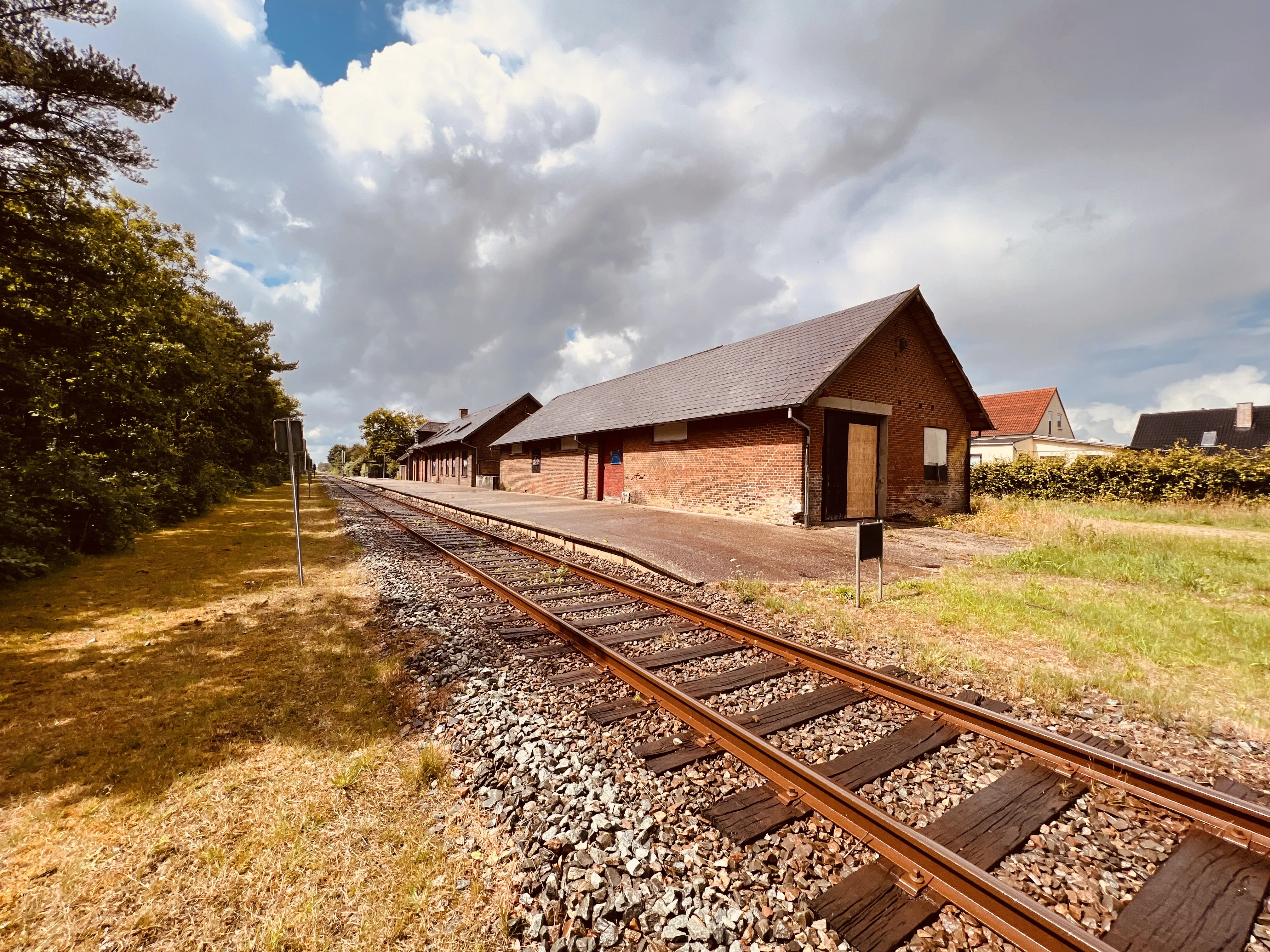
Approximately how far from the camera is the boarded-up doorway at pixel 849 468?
42.3 ft

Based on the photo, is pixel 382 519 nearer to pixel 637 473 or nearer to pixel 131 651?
pixel 637 473

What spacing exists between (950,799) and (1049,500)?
69.9 feet

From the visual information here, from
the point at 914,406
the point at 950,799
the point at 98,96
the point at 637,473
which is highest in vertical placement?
the point at 98,96

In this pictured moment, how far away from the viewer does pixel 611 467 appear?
19922mm

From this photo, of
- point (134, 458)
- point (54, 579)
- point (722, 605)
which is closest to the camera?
point (722, 605)

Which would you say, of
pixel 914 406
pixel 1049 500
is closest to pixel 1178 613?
pixel 914 406

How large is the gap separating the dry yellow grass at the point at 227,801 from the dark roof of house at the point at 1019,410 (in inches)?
1600

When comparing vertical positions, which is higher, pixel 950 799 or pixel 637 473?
pixel 637 473

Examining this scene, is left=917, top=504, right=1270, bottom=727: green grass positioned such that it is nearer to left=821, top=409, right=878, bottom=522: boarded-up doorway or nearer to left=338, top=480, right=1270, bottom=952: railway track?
left=338, top=480, right=1270, bottom=952: railway track

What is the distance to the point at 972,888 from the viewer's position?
200cm

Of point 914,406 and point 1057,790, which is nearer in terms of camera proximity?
point 1057,790

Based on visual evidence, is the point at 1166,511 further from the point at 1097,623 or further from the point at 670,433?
the point at 670,433

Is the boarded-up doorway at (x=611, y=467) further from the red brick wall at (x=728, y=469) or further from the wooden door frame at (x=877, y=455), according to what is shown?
the wooden door frame at (x=877, y=455)

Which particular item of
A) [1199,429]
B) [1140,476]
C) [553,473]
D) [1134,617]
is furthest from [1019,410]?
[1134,617]
